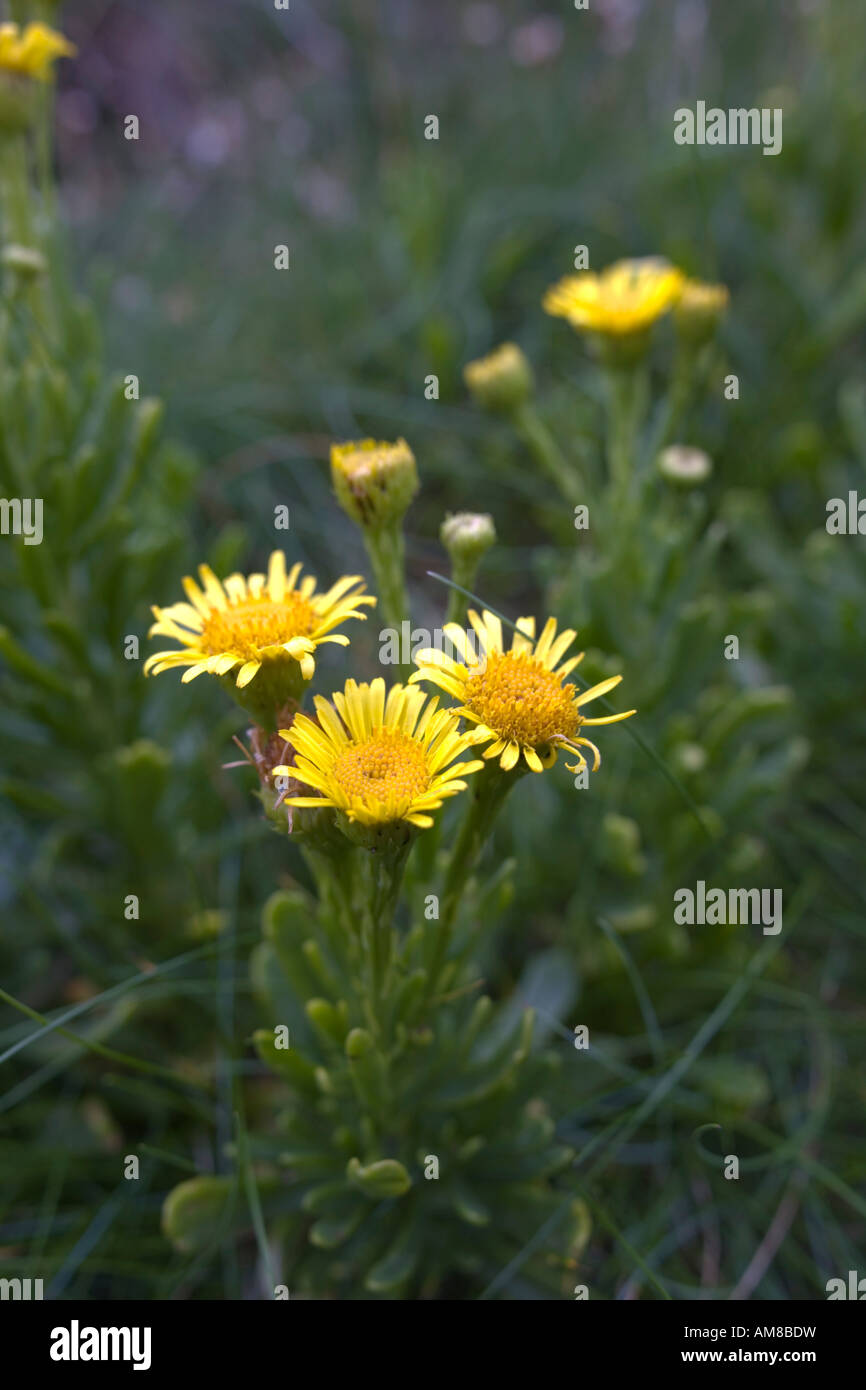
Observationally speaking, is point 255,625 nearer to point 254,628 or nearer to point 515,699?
point 254,628

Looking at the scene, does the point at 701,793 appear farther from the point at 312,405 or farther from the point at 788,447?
the point at 312,405

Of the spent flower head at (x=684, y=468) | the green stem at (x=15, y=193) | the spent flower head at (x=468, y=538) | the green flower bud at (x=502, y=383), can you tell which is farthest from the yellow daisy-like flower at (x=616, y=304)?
the green stem at (x=15, y=193)

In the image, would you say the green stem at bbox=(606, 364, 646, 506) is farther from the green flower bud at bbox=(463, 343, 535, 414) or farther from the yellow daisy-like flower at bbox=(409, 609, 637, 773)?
the yellow daisy-like flower at bbox=(409, 609, 637, 773)

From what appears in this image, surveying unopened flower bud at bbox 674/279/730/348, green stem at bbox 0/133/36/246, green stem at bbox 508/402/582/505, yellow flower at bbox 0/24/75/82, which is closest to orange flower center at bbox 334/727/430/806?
green stem at bbox 508/402/582/505

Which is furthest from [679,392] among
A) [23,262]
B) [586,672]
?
[23,262]

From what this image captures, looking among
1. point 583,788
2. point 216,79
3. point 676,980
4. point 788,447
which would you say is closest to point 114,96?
point 216,79

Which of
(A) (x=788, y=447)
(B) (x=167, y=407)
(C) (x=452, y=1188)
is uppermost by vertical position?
(B) (x=167, y=407)
